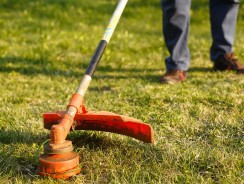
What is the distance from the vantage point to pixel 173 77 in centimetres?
461

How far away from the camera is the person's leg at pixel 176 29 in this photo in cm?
459

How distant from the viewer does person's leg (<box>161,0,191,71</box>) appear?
4.59 m

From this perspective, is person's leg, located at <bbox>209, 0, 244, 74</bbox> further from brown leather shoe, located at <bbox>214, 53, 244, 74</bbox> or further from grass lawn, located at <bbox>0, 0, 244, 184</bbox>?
grass lawn, located at <bbox>0, 0, 244, 184</bbox>

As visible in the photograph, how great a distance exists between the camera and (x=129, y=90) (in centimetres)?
429

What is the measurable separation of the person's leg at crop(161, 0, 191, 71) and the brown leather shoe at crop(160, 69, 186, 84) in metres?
0.04

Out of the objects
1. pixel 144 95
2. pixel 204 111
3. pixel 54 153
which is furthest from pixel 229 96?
pixel 54 153

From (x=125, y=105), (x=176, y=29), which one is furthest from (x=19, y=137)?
(x=176, y=29)

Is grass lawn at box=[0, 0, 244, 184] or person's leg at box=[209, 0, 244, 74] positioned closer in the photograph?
grass lawn at box=[0, 0, 244, 184]


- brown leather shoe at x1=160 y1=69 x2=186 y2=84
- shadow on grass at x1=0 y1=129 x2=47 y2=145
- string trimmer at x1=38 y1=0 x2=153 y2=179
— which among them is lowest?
brown leather shoe at x1=160 y1=69 x2=186 y2=84

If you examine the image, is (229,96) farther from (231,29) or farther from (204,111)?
(231,29)

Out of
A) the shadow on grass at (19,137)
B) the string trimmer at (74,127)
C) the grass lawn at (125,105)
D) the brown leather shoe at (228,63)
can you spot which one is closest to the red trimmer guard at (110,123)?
the string trimmer at (74,127)

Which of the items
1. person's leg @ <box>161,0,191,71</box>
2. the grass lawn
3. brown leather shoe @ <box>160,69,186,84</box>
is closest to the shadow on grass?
the grass lawn

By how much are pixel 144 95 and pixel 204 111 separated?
66cm

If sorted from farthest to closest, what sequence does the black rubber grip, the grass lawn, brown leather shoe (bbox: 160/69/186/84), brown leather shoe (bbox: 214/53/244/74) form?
brown leather shoe (bbox: 214/53/244/74) → brown leather shoe (bbox: 160/69/186/84) → the black rubber grip → the grass lawn
